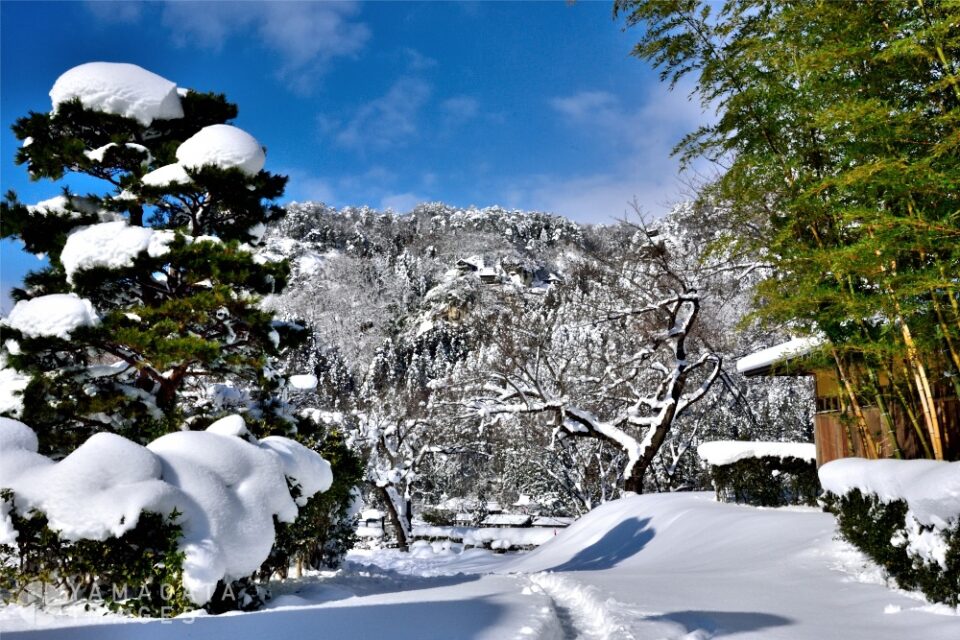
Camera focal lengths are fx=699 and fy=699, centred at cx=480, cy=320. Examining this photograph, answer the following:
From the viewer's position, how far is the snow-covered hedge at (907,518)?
4.43 m

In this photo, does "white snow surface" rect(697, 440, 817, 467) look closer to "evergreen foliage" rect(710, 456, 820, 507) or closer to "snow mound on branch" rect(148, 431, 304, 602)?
"evergreen foliage" rect(710, 456, 820, 507)

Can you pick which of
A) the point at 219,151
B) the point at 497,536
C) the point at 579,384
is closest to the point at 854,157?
the point at 219,151

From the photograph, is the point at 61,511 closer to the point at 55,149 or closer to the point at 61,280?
the point at 61,280

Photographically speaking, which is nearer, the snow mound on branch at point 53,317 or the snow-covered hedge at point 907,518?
the snow-covered hedge at point 907,518

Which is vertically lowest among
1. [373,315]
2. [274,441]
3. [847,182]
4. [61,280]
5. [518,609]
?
[518,609]

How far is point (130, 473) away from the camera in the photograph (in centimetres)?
496

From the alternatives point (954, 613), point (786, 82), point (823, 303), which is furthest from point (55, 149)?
point (954, 613)

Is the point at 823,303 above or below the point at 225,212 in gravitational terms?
below

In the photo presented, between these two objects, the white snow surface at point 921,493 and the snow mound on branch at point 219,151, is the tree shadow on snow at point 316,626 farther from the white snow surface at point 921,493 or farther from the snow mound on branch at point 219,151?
the snow mound on branch at point 219,151

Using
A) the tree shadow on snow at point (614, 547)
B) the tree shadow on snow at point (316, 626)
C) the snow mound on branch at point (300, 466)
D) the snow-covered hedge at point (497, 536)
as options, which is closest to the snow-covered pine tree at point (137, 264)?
the snow mound on branch at point (300, 466)

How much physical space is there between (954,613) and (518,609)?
2804mm

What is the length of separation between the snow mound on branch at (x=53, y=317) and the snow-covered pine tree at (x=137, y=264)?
0.01m

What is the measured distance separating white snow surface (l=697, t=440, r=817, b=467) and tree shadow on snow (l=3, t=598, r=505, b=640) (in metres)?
8.03

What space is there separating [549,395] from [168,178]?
9.72 meters
